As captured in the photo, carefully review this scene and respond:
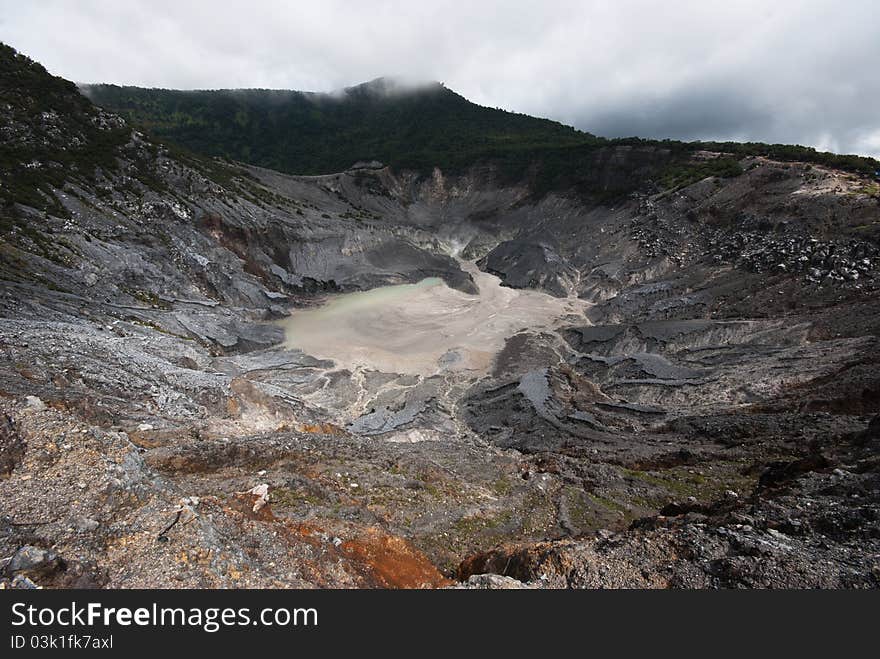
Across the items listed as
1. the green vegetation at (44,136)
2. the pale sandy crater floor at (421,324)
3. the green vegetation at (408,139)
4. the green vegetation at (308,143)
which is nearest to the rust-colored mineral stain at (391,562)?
the pale sandy crater floor at (421,324)

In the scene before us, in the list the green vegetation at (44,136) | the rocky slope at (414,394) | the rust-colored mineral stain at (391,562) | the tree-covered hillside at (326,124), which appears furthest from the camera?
the tree-covered hillside at (326,124)

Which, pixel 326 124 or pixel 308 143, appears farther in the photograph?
pixel 326 124

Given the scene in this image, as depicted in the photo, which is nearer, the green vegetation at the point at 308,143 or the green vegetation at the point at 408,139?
the green vegetation at the point at 308,143

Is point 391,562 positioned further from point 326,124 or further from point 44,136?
point 326,124

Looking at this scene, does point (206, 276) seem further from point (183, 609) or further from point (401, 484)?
point (183, 609)

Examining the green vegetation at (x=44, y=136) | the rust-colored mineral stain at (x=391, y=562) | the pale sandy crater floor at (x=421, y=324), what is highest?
the green vegetation at (x=44, y=136)

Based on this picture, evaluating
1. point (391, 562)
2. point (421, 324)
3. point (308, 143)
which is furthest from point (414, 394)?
point (308, 143)

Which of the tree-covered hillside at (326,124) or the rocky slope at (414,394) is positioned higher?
the tree-covered hillside at (326,124)

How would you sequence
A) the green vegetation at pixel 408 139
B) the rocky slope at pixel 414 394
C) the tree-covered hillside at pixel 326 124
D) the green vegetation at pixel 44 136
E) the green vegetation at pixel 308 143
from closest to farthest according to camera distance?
1. the rocky slope at pixel 414 394
2. the green vegetation at pixel 44 136
3. the green vegetation at pixel 308 143
4. the green vegetation at pixel 408 139
5. the tree-covered hillside at pixel 326 124

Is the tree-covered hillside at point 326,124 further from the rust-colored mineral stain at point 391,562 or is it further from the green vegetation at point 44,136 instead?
the rust-colored mineral stain at point 391,562

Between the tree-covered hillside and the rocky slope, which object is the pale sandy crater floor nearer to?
the rocky slope
